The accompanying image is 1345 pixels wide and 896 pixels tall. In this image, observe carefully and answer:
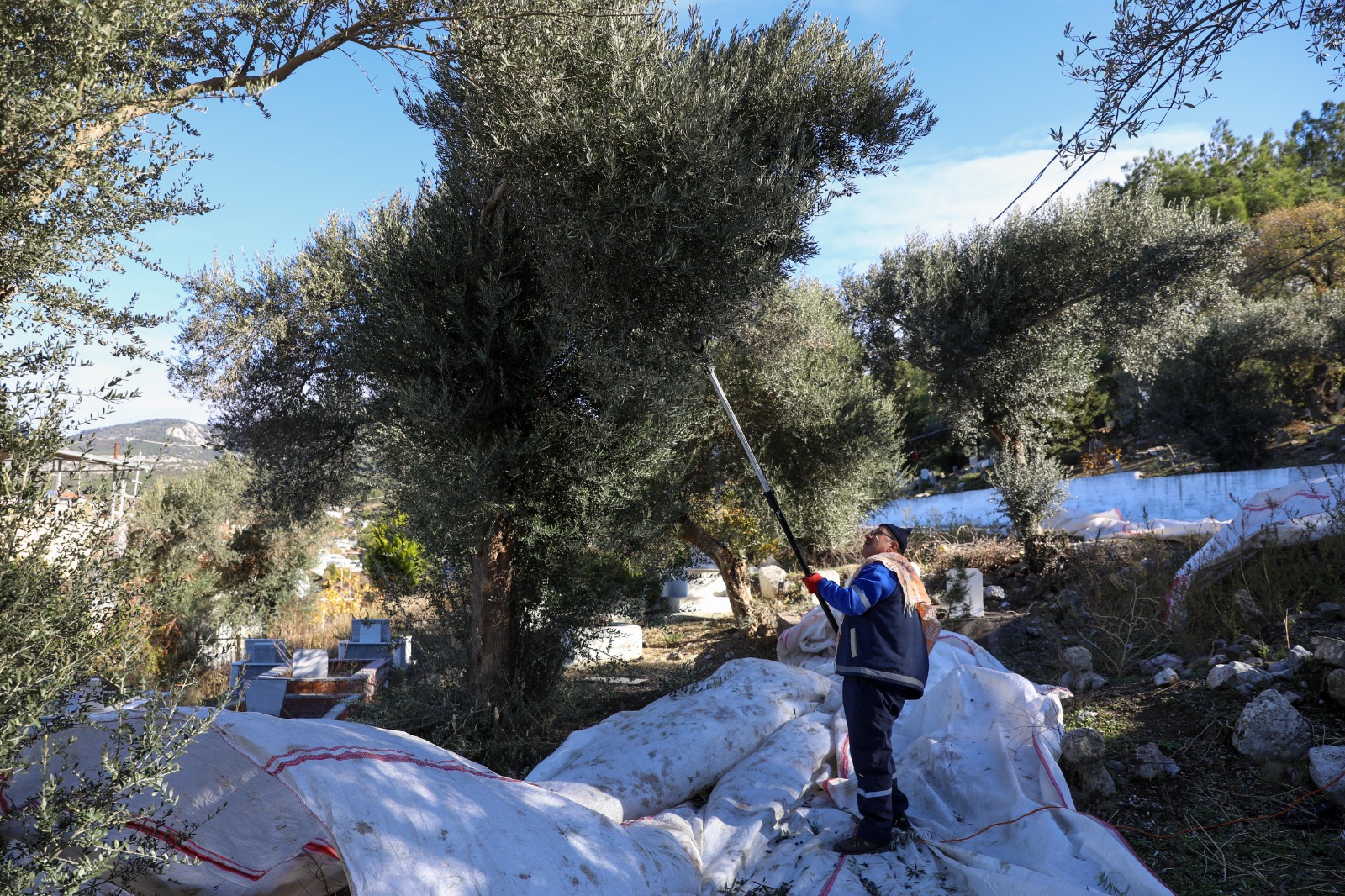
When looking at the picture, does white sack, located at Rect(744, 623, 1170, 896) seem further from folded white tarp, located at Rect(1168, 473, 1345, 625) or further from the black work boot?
folded white tarp, located at Rect(1168, 473, 1345, 625)

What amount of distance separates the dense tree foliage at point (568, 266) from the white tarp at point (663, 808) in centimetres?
166

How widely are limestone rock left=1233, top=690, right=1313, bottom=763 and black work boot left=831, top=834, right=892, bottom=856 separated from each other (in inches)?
96.2

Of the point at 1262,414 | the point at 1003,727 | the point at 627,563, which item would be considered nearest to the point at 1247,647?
the point at 1003,727

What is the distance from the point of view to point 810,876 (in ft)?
12.5

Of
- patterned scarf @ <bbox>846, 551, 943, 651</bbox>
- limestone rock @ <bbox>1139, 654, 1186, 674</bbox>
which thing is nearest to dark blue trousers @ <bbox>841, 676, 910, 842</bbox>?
patterned scarf @ <bbox>846, 551, 943, 651</bbox>

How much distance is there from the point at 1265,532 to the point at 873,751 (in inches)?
206

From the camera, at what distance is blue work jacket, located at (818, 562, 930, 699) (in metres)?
4.26

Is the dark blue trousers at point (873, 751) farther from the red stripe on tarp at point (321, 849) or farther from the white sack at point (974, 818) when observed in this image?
the red stripe on tarp at point (321, 849)

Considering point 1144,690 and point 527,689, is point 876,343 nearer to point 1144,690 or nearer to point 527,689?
point 1144,690

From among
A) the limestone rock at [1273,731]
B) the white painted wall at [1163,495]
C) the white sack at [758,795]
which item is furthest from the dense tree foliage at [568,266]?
the white painted wall at [1163,495]

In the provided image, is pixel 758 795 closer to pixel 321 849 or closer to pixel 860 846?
pixel 860 846

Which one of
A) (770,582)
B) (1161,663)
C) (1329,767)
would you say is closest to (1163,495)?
(770,582)

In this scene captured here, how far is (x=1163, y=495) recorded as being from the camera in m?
15.4

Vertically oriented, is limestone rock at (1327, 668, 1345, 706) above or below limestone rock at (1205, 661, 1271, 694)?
above
